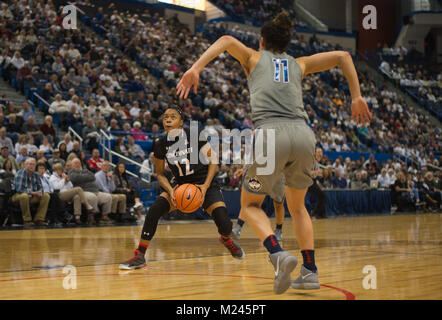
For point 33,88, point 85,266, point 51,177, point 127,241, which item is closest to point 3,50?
point 33,88

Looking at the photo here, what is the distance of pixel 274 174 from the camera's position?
398 cm

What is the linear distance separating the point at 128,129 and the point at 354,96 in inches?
474

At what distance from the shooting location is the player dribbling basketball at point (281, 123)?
3.96 meters

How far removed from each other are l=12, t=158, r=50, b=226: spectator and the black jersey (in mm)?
6397

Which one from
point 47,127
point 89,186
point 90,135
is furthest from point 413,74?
point 89,186

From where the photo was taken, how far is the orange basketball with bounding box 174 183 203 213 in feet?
18.5

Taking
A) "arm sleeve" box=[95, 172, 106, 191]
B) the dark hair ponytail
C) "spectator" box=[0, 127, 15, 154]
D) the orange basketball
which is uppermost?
the dark hair ponytail

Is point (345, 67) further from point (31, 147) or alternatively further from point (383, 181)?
point (383, 181)

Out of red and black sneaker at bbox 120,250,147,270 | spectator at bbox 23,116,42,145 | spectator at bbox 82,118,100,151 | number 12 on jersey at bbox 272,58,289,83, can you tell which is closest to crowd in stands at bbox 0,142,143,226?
spectator at bbox 23,116,42,145

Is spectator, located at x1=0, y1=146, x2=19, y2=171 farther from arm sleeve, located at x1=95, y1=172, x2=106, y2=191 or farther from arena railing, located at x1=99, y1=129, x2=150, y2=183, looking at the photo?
arena railing, located at x1=99, y1=129, x2=150, y2=183

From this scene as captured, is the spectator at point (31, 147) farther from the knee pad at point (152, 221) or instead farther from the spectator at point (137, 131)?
the knee pad at point (152, 221)

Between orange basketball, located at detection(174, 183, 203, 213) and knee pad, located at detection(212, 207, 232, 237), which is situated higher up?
orange basketball, located at detection(174, 183, 203, 213)

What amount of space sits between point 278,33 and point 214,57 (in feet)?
2.02

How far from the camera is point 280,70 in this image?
163 inches
